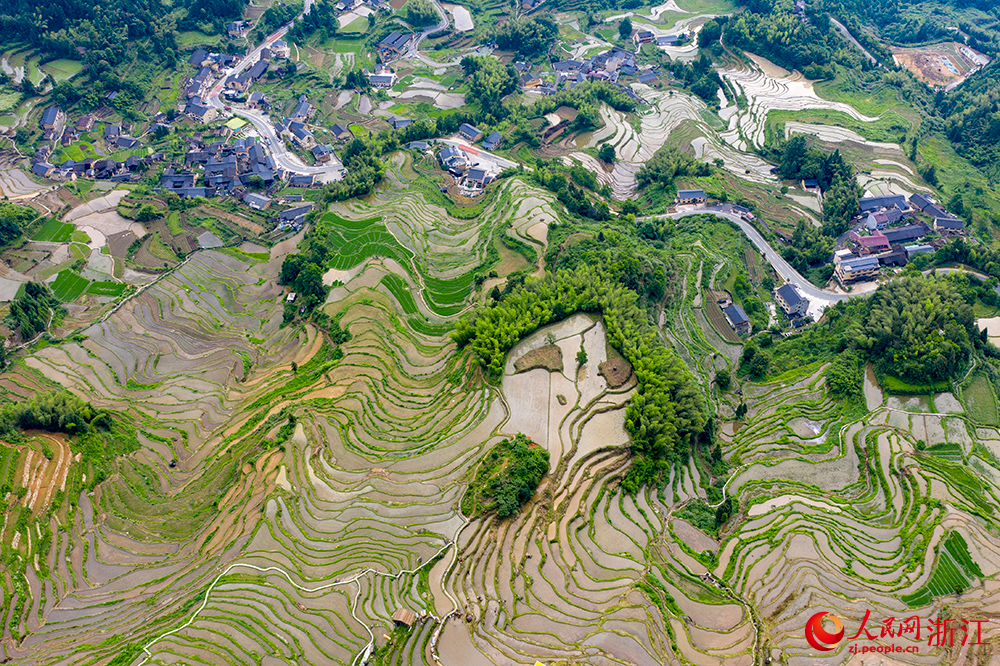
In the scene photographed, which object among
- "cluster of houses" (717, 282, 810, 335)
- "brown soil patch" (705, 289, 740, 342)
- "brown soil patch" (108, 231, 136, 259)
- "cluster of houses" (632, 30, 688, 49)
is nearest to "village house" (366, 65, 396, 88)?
"cluster of houses" (632, 30, 688, 49)

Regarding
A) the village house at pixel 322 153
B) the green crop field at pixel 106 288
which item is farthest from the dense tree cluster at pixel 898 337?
the green crop field at pixel 106 288

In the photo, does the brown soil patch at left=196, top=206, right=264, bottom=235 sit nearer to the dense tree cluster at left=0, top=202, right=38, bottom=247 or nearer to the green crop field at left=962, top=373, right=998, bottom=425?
the dense tree cluster at left=0, top=202, right=38, bottom=247


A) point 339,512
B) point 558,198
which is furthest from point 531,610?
point 558,198

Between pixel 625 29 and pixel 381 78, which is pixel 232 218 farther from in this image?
pixel 625 29

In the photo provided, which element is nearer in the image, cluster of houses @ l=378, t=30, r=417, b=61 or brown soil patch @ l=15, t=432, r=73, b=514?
brown soil patch @ l=15, t=432, r=73, b=514

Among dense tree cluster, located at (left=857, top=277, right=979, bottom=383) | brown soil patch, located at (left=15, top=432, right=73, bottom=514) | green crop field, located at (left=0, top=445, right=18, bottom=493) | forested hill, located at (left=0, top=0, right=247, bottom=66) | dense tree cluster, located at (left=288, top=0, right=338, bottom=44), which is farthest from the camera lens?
dense tree cluster, located at (left=288, top=0, right=338, bottom=44)
